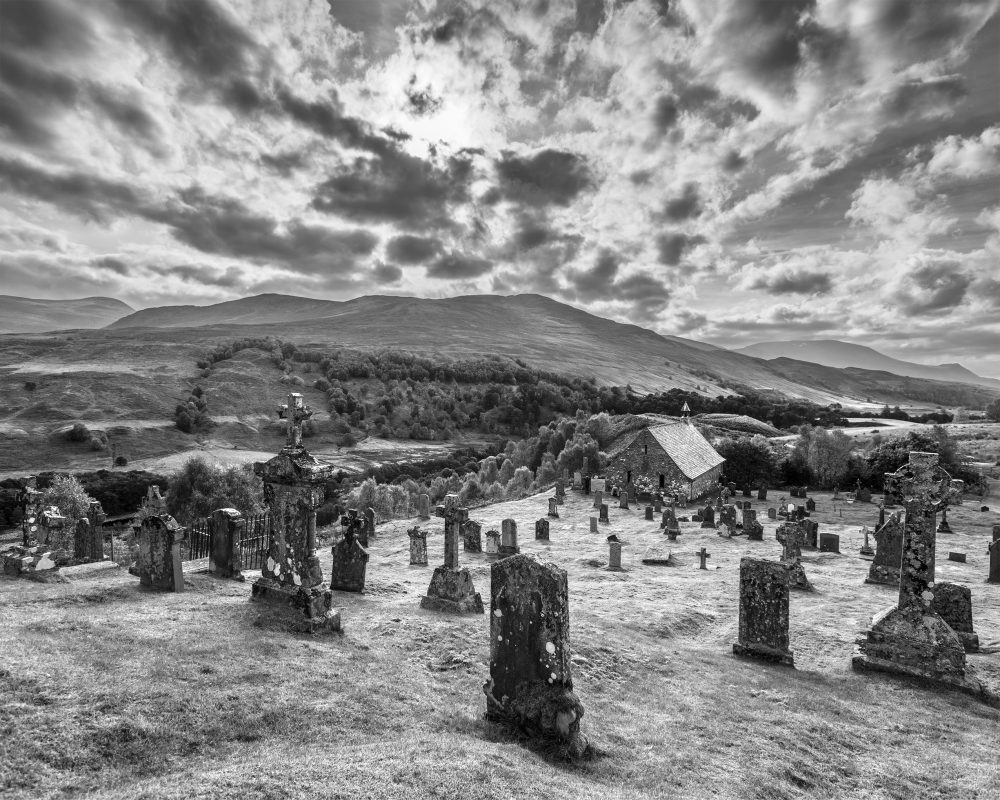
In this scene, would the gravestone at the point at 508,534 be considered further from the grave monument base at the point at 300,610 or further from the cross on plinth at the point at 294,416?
the cross on plinth at the point at 294,416

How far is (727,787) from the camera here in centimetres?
548

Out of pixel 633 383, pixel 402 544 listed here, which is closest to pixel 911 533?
pixel 402 544

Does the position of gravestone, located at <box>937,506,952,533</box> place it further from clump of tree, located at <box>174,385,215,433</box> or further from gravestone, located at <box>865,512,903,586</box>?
clump of tree, located at <box>174,385,215,433</box>

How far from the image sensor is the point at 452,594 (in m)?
12.1

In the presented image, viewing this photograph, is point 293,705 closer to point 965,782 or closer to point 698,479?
point 965,782

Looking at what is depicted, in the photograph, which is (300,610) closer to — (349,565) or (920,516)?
(349,565)

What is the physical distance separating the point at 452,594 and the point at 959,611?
11144 mm

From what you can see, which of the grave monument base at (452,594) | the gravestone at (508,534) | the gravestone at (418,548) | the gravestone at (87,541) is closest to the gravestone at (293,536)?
the grave monument base at (452,594)

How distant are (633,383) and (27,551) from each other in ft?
589

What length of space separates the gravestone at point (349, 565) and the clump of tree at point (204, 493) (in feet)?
120

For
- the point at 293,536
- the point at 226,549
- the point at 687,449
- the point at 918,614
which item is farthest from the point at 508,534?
the point at 687,449

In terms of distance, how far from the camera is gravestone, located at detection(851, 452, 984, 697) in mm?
9352

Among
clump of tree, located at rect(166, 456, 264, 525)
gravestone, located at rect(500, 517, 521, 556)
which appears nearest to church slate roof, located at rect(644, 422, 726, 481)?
gravestone, located at rect(500, 517, 521, 556)

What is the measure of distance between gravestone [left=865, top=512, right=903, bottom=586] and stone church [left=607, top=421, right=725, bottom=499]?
74.1ft
